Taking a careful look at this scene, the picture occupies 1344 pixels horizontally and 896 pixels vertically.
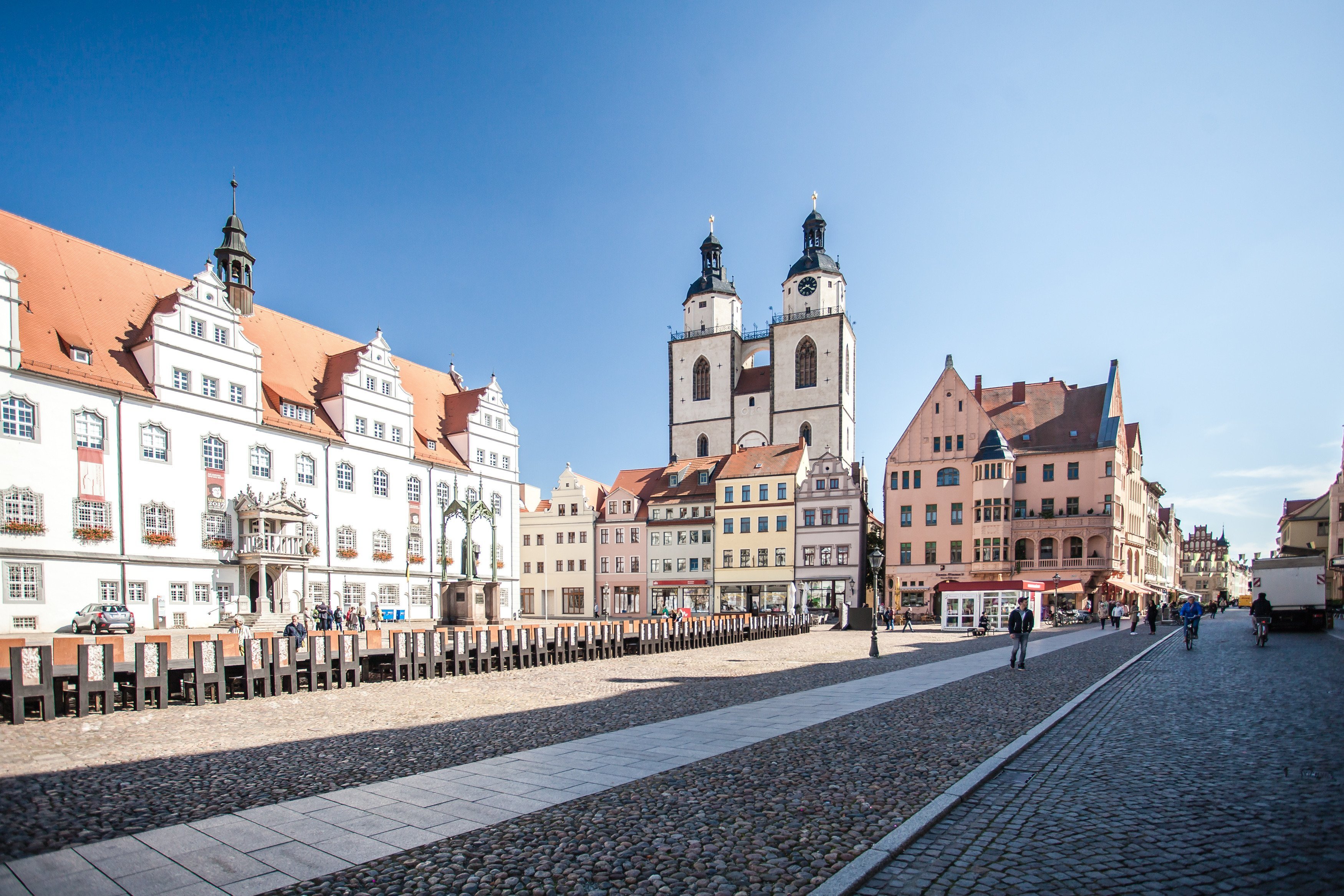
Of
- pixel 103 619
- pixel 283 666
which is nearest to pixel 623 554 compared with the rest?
pixel 103 619

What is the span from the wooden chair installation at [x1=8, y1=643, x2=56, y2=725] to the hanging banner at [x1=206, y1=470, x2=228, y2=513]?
86.9 ft

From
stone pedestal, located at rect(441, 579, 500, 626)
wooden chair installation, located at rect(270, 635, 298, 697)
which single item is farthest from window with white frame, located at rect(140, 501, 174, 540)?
wooden chair installation, located at rect(270, 635, 298, 697)

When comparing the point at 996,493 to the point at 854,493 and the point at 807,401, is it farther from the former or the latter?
the point at 807,401

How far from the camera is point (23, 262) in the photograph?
114 feet

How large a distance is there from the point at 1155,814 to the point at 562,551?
214 feet

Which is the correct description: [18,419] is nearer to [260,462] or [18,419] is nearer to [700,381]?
[260,462]

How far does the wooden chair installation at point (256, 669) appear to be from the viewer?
51.6 ft

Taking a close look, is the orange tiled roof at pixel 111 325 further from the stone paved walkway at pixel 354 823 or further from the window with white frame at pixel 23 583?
the stone paved walkway at pixel 354 823

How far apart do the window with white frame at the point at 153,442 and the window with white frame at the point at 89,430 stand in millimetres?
1663

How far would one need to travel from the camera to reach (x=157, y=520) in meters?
34.7

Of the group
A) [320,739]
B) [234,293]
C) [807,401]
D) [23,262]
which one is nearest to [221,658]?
[320,739]

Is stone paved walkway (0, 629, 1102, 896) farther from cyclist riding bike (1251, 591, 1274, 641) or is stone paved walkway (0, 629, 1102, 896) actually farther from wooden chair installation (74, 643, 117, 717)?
cyclist riding bike (1251, 591, 1274, 641)

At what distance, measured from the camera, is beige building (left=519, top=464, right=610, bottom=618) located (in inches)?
2731

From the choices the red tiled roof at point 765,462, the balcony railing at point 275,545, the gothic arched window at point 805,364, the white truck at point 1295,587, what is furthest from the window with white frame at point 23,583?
the gothic arched window at point 805,364
